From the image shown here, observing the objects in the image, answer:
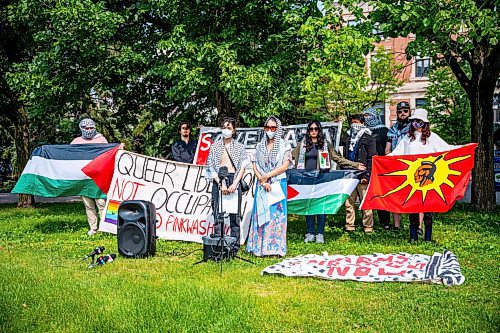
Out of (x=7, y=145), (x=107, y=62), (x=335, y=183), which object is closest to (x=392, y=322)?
(x=335, y=183)

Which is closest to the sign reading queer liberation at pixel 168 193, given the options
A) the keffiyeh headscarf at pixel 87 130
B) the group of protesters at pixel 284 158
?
the group of protesters at pixel 284 158

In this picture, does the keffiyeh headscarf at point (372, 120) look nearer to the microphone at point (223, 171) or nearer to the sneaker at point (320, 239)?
the sneaker at point (320, 239)

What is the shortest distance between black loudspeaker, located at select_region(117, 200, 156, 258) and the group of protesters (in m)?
0.97

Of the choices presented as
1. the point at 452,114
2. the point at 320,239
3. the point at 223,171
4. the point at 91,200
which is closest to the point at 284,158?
the point at 223,171

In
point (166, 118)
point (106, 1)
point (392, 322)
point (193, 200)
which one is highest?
point (106, 1)

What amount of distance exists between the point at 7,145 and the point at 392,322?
3289cm

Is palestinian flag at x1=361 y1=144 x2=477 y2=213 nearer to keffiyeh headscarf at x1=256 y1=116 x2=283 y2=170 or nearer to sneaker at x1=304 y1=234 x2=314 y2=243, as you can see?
sneaker at x1=304 y1=234 x2=314 y2=243

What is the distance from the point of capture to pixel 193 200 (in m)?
10.7

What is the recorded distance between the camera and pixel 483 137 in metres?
14.7

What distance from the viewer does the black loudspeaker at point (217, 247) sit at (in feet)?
26.7

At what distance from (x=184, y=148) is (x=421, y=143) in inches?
171

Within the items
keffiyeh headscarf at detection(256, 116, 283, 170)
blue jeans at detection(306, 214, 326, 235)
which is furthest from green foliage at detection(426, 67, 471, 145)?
keffiyeh headscarf at detection(256, 116, 283, 170)

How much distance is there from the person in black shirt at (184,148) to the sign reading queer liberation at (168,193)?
1.38ft

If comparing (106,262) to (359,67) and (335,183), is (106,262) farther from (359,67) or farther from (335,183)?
(359,67)
